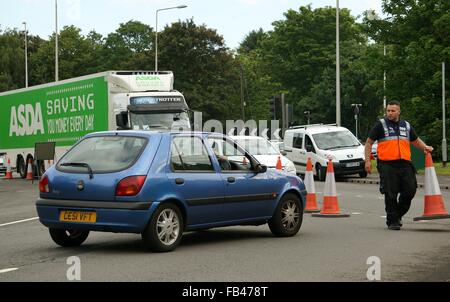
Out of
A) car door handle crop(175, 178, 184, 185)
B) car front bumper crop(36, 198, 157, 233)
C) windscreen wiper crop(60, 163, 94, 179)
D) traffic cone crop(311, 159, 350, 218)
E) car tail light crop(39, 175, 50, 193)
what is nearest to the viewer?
car front bumper crop(36, 198, 157, 233)

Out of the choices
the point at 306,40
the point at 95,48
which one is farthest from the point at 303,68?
the point at 95,48

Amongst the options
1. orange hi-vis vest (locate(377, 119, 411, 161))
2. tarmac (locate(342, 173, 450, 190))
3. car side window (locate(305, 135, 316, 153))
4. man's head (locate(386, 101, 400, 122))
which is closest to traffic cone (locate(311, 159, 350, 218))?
orange hi-vis vest (locate(377, 119, 411, 161))

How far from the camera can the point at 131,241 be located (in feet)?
36.3

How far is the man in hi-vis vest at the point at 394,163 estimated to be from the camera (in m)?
12.3

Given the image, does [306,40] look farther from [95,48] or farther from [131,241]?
[131,241]

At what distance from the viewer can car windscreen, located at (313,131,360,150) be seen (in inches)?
1172

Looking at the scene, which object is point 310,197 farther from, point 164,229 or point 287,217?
point 164,229

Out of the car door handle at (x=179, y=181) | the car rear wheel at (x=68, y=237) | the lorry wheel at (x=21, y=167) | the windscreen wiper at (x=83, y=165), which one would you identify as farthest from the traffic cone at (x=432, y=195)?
the lorry wheel at (x=21, y=167)

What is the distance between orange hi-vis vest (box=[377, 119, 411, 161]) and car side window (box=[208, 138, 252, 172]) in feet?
7.25

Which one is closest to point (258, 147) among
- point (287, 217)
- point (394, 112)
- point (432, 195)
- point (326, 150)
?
point (326, 150)

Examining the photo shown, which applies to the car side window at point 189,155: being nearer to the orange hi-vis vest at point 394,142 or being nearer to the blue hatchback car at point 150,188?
the blue hatchback car at point 150,188

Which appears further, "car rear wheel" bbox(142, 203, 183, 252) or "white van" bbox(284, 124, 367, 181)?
"white van" bbox(284, 124, 367, 181)

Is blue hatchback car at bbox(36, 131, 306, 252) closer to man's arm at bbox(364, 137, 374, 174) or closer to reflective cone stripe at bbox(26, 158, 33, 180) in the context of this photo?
man's arm at bbox(364, 137, 374, 174)

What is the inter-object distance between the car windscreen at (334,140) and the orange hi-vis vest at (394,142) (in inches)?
674
